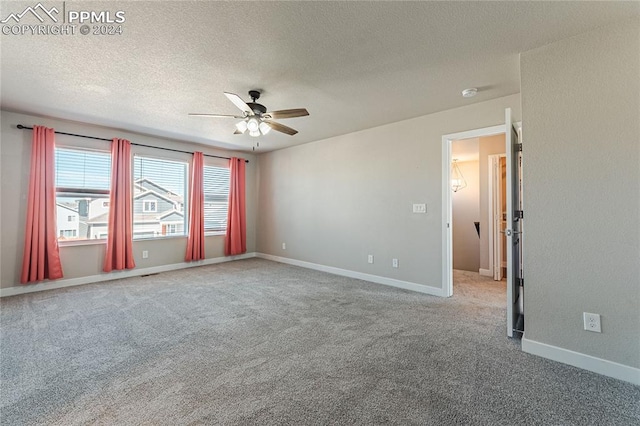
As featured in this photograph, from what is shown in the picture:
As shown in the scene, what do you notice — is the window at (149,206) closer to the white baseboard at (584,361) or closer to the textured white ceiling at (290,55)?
the textured white ceiling at (290,55)

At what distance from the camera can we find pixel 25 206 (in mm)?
3857

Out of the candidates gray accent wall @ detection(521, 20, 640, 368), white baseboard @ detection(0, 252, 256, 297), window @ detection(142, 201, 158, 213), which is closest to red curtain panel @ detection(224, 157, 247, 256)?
white baseboard @ detection(0, 252, 256, 297)

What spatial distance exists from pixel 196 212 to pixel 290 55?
414 centimetres

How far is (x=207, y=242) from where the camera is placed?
19.4 ft

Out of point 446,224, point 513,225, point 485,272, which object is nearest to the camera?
point 513,225

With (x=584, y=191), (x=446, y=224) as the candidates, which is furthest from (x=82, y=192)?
(x=584, y=191)

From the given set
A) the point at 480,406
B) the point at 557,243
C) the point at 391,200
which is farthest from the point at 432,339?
the point at 391,200

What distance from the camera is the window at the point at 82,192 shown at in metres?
4.20

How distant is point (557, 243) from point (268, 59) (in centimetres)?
282

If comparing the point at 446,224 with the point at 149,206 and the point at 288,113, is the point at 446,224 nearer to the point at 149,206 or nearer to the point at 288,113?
the point at 288,113

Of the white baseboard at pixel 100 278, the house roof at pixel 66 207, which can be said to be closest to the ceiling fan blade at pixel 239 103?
the house roof at pixel 66 207

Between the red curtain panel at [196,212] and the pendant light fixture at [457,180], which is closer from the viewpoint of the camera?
the red curtain panel at [196,212]

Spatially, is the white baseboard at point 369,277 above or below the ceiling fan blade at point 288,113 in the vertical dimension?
below

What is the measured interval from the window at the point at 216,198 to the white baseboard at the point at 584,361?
5.59 meters
